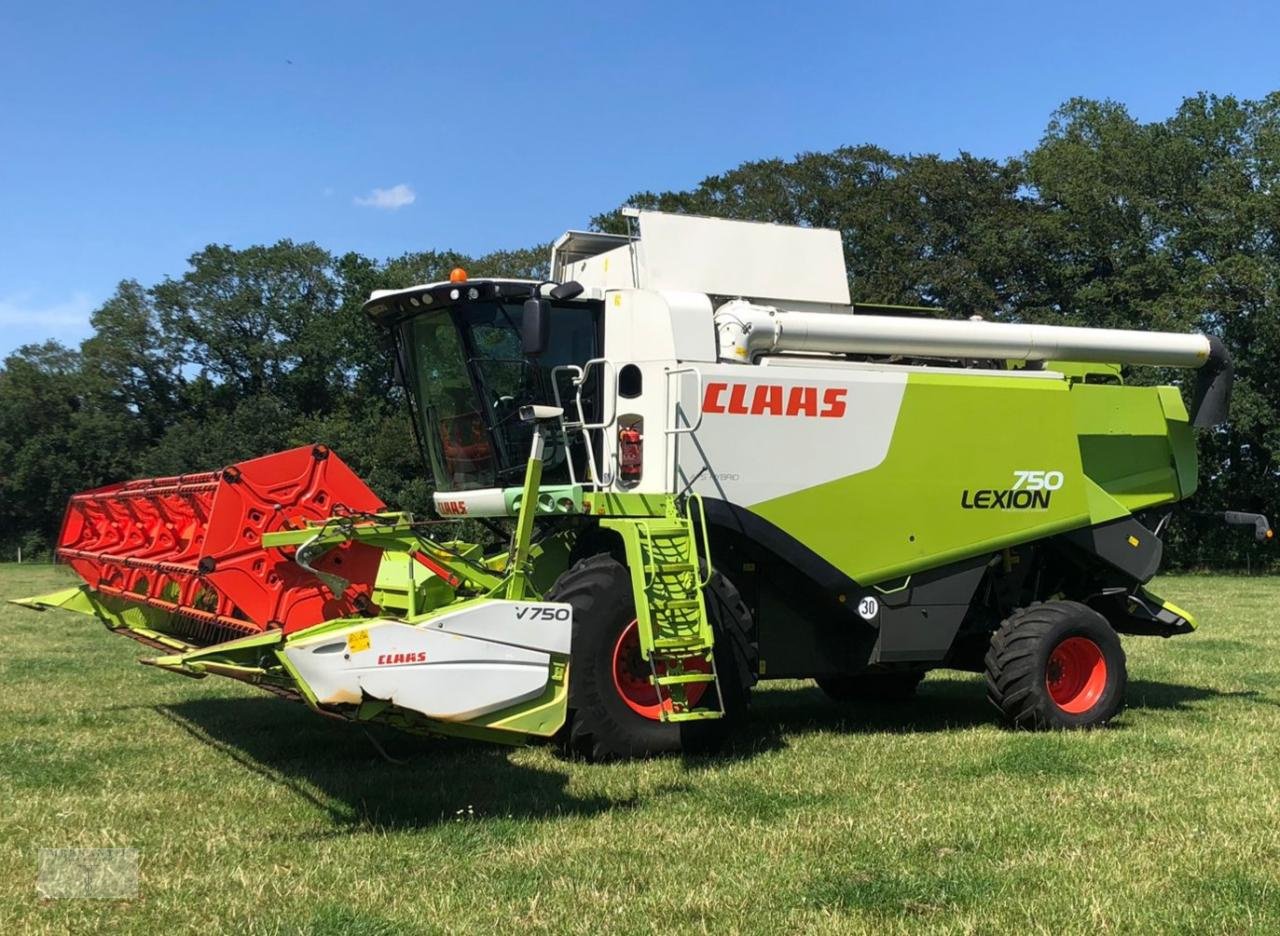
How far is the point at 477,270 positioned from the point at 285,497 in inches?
1589

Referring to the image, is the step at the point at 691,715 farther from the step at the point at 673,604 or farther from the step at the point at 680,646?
the step at the point at 673,604

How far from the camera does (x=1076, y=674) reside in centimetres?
811

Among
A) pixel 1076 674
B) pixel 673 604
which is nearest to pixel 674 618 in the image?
pixel 673 604

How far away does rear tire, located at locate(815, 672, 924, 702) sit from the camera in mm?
9156

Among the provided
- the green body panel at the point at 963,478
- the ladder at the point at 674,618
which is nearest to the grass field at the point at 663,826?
the ladder at the point at 674,618

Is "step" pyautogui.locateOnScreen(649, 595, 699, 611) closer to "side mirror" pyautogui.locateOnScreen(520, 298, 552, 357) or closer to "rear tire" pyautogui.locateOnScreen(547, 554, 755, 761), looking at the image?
"rear tire" pyautogui.locateOnScreen(547, 554, 755, 761)

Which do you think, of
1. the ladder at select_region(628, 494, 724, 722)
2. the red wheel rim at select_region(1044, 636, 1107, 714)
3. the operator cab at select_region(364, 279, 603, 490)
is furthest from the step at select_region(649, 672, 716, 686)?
the red wheel rim at select_region(1044, 636, 1107, 714)

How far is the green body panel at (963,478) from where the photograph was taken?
7379 millimetres

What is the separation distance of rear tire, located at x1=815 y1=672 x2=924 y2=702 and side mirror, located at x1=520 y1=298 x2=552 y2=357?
4.07m

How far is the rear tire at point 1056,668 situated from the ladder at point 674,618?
7.28 ft

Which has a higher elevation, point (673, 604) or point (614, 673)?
point (673, 604)

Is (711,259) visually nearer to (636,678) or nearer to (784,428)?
(784,428)

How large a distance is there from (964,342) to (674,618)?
3.04 metres

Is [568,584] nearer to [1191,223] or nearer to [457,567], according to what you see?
[457,567]
